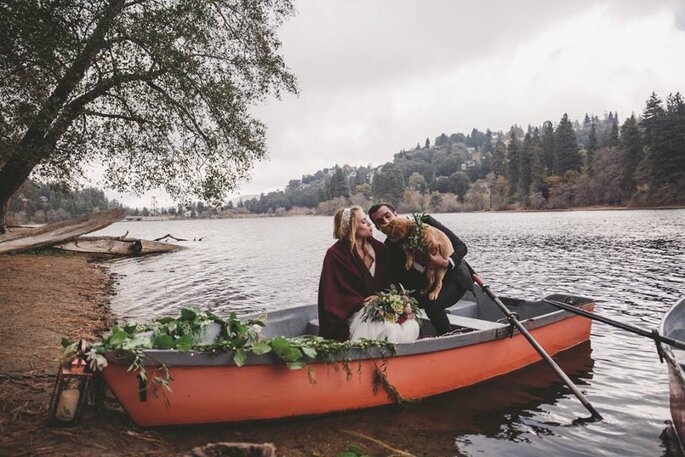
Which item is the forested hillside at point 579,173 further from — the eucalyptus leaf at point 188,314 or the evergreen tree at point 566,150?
the eucalyptus leaf at point 188,314

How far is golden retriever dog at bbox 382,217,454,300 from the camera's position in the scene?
665 centimetres

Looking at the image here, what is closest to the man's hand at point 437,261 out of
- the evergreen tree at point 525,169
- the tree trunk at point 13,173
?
the tree trunk at point 13,173

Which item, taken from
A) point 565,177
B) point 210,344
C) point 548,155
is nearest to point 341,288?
point 210,344

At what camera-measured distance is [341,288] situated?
21.3ft

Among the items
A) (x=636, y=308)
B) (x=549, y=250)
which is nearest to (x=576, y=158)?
(x=549, y=250)

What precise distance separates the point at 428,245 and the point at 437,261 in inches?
13.2

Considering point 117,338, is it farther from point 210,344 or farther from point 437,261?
point 437,261

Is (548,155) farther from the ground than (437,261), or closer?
farther from the ground

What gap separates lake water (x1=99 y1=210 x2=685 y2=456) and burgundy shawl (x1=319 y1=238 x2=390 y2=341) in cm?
123

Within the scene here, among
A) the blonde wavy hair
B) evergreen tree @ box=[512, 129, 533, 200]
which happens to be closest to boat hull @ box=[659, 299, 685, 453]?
the blonde wavy hair

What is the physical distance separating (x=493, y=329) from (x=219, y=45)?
35.5 ft

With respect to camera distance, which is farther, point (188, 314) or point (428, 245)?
point (428, 245)

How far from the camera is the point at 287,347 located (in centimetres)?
518

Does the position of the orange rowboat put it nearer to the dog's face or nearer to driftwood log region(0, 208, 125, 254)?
the dog's face
